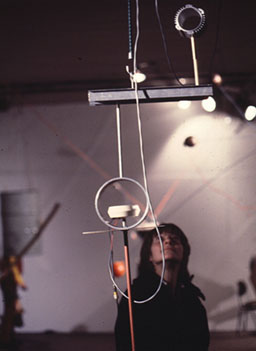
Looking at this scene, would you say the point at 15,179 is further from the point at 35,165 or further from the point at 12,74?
the point at 12,74

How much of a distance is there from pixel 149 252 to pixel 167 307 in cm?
46

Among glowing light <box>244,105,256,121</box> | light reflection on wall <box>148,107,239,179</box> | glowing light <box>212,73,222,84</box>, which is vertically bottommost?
light reflection on wall <box>148,107,239,179</box>

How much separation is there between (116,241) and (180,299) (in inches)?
27.7

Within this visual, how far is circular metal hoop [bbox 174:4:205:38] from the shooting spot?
6.43ft

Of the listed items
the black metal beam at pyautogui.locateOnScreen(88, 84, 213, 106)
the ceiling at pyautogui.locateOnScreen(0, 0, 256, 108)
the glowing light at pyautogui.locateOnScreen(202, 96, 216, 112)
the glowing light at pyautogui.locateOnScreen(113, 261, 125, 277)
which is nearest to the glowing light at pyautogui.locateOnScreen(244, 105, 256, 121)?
the ceiling at pyautogui.locateOnScreen(0, 0, 256, 108)

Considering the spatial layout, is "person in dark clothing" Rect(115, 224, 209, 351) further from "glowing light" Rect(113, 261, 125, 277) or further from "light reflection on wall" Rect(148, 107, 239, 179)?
"light reflection on wall" Rect(148, 107, 239, 179)

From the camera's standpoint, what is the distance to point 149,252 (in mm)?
2914

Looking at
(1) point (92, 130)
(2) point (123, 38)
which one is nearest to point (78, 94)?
(1) point (92, 130)

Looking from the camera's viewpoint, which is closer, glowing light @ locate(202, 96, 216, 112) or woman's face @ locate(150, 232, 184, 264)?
woman's face @ locate(150, 232, 184, 264)

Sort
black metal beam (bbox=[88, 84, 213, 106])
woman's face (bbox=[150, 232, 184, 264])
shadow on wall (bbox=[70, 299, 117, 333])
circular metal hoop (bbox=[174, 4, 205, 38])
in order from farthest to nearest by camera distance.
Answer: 1. shadow on wall (bbox=[70, 299, 117, 333])
2. woman's face (bbox=[150, 232, 184, 264])
3. circular metal hoop (bbox=[174, 4, 205, 38])
4. black metal beam (bbox=[88, 84, 213, 106])

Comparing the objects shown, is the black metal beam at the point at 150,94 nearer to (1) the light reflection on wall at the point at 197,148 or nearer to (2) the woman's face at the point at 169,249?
(1) the light reflection on wall at the point at 197,148

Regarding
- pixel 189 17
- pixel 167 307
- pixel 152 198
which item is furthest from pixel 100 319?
pixel 189 17

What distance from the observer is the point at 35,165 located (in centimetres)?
303

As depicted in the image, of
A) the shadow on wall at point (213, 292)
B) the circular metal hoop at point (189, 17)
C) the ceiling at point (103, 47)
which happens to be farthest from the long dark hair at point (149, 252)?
the circular metal hoop at point (189, 17)
